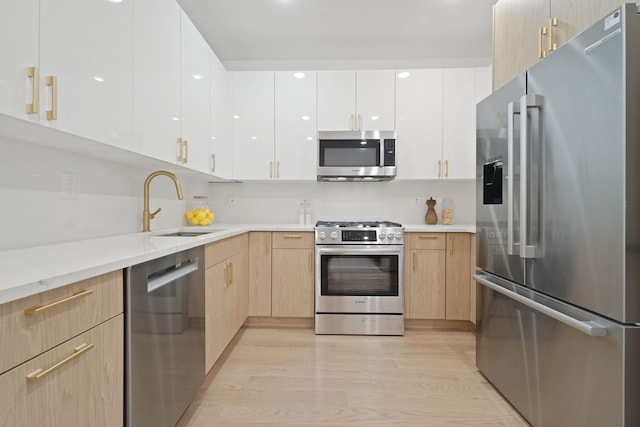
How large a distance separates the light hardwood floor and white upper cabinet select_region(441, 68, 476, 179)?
1543 mm

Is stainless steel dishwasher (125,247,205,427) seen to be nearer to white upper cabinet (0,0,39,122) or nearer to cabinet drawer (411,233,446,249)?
white upper cabinet (0,0,39,122)

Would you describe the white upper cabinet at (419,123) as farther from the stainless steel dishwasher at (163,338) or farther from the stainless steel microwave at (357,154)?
the stainless steel dishwasher at (163,338)

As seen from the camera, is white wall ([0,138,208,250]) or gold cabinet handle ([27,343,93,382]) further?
white wall ([0,138,208,250])

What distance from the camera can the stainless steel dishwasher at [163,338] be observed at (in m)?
1.20

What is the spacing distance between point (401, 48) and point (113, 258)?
10.7 feet

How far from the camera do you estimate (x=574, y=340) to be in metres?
1.32

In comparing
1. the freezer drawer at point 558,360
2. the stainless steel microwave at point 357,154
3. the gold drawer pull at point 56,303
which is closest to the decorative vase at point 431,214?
the stainless steel microwave at point 357,154

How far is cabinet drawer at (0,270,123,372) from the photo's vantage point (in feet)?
2.42

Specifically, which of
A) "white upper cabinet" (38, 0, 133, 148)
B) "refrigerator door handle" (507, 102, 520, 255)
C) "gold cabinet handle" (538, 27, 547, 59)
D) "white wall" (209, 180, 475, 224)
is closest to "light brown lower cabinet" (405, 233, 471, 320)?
"white wall" (209, 180, 475, 224)

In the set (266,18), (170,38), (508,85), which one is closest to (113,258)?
(170,38)

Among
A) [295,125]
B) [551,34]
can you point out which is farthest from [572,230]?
[295,125]

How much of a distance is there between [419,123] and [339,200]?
108 cm

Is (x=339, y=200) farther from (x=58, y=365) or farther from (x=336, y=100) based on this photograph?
(x=58, y=365)

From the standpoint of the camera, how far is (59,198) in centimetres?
164
